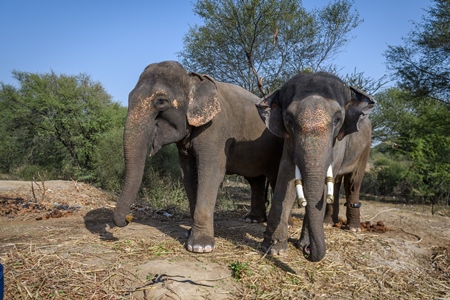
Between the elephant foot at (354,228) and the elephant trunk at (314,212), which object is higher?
the elephant trunk at (314,212)

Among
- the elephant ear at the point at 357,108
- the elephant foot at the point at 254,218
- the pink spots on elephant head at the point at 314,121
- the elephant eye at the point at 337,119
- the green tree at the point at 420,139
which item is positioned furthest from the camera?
the green tree at the point at 420,139

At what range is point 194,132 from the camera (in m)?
5.36

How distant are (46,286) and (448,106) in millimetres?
18075

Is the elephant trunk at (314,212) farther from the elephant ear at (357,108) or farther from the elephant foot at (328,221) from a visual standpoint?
the elephant foot at (328,221)

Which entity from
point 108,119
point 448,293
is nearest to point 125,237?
point 448,293

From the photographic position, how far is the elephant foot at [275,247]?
16.1 ft

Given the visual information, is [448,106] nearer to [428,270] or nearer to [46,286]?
[428,270]

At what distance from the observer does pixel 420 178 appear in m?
16.0

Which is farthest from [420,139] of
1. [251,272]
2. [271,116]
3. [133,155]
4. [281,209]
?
[133,155]

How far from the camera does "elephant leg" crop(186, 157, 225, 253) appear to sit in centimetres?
502

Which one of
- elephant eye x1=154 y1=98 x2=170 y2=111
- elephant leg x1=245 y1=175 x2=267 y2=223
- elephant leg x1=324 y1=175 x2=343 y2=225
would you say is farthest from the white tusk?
elephant leg x1=245 y1=175 x2=267 y2=223

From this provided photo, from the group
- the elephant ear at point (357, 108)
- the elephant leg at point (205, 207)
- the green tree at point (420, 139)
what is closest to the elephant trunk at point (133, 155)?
the elephant leg at point (205, 207)

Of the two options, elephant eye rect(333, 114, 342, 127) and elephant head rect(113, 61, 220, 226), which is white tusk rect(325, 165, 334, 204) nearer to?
elephant eye rect(333, 114, 342, 127)

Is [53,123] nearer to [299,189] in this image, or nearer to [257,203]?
[257,203]
